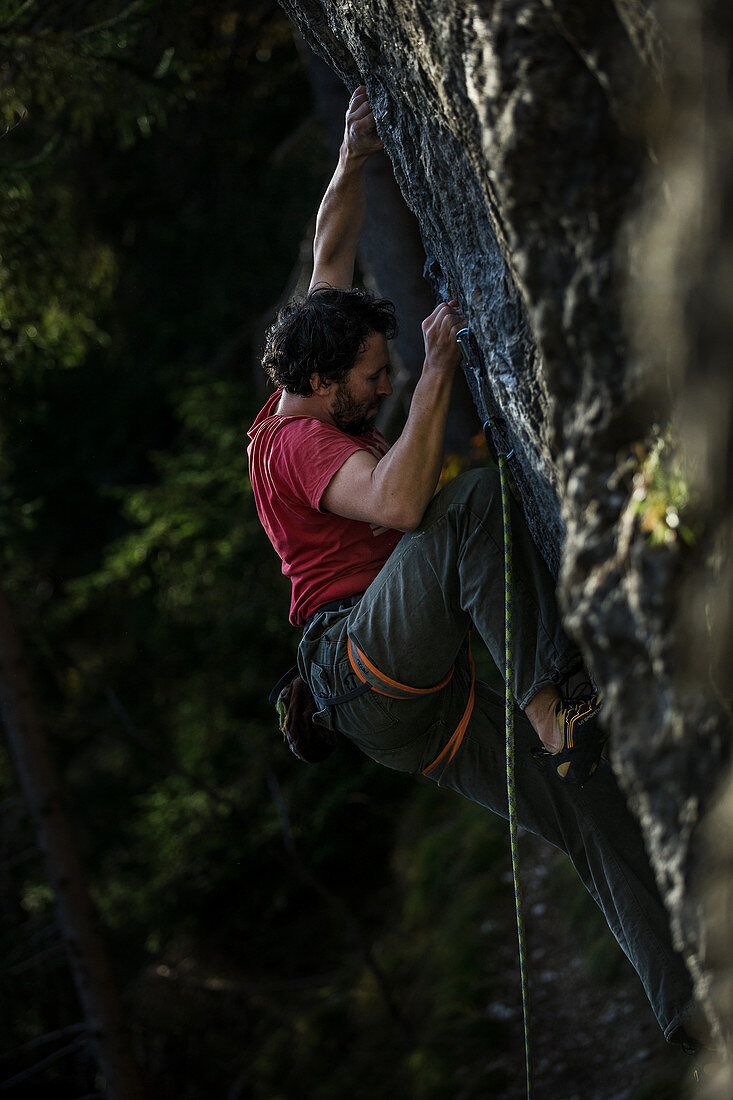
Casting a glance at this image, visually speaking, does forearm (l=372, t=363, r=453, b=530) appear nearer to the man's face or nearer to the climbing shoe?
the man's face

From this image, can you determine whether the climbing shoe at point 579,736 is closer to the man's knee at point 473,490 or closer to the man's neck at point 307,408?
the man's knee at point 473,490

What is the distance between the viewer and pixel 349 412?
10.2ft

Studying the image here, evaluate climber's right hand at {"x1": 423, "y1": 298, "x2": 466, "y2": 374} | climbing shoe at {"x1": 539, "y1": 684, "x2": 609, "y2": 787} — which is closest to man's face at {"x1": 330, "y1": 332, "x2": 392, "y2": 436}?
climber's right hand at {"x1": 423, "y1": 298, "x2": 466, "y2": 374}

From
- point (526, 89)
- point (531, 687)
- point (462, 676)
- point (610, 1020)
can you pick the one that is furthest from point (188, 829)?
point (526, 89)

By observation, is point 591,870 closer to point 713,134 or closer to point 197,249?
point 713,134

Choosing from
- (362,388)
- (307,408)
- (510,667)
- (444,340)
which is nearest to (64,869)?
(307,408)

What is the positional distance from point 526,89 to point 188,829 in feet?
25.0

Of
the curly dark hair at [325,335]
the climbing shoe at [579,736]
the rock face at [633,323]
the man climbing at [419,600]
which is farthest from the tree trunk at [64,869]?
the rock face at [633,323]

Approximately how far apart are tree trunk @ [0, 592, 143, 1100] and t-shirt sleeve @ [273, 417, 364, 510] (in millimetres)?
4587

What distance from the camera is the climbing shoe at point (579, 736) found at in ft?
8.54

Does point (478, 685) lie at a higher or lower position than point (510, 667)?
lower

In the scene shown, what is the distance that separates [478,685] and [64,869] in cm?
475

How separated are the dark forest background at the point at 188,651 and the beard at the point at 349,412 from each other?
4.07m

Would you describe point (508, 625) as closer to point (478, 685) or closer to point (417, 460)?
point (417, 460)
